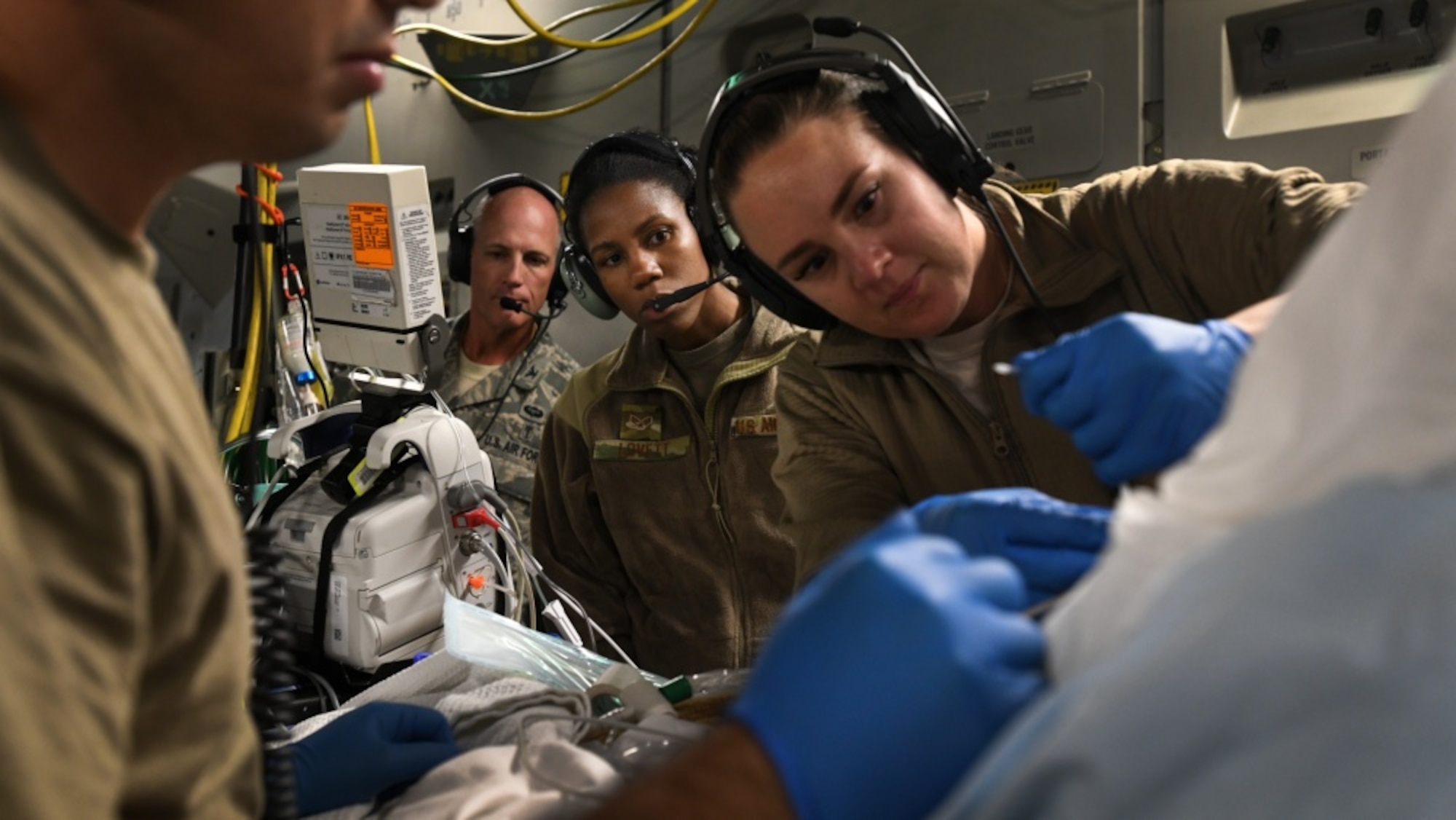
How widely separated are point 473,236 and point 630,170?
799 millimetres

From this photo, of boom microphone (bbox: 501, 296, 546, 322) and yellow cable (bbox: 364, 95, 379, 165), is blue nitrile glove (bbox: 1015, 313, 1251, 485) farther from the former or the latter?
yellow cable (bbox: 364, 95, 379, 165)

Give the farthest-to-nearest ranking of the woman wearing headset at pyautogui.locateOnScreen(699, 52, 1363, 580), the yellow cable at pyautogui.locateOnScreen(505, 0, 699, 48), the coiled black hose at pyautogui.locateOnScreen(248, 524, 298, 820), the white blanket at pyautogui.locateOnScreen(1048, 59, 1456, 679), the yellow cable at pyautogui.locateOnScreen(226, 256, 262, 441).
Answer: the yellow cable at pyautogui.locateOnScreen(226, 256, 262, 441) → the yellow cable at pyautogui.locateOnScreen(505, 0, 699, 48) → the woman wearing headset at pyautogui.locateOnScreen(699, 52, 1363, 580) → the coiled black hose at pyautogui.locateOnScreen(248, 524, 298, 820) → the white blanket at pyautogui.locateOnScreen(1048, 59, 1456, 679)

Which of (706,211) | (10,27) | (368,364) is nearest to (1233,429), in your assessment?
(10,27)

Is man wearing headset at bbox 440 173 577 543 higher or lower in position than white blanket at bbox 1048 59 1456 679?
lower

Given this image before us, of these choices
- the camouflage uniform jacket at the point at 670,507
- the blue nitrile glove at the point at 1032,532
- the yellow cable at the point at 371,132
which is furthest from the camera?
the yellow cable at the point at 371,132

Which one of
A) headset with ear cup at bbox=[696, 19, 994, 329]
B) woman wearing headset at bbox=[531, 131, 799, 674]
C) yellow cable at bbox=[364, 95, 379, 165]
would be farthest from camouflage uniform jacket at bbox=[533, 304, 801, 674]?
yellow cable at bbox=[364, 95, 379, 165]

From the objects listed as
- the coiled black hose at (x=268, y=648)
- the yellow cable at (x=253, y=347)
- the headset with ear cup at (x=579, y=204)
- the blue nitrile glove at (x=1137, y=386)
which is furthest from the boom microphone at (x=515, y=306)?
the blue nitrile glove at (x=1137, y=386)

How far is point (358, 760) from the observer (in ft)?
3.12

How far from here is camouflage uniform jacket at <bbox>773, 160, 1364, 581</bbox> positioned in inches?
44.9

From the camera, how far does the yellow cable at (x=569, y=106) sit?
7.91 feet

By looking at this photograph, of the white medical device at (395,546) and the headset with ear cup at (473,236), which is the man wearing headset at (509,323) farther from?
the white medical device at (395,546)

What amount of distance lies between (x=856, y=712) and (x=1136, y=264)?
91 centimetres

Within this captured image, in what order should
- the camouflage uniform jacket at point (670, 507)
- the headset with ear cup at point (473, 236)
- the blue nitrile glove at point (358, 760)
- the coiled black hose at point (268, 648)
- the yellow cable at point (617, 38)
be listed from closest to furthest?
the blue nitrile glove at point (358, 760) < the coiled black hose at point (268, 648) < the camouflage uniform jacket at point (670, 507) < the yellow cable at point (617, 38) < the headset with ear cup at point (473, 236)

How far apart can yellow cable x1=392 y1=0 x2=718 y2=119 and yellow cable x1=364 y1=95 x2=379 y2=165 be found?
19 cm
